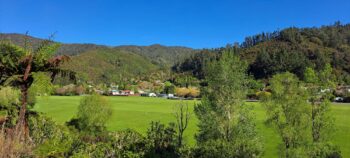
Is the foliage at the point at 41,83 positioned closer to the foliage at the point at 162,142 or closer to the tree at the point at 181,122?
the foliage at the point at 162,142

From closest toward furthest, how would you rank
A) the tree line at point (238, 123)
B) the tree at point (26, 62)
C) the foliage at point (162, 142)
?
the tree at point (26, 62), the tree line at point (238, 123), the foliage at point (162, 142)

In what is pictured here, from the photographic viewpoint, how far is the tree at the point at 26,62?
34.0 ft

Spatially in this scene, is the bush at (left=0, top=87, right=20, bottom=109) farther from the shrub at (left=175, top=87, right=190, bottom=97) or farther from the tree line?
the shrub at (left=175, top=87, right=190, bottom=97)

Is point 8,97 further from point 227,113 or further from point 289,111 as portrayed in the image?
point 289,111

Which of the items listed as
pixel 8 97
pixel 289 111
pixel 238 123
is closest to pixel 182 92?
pixel 289 111

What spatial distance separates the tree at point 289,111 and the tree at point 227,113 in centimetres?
226

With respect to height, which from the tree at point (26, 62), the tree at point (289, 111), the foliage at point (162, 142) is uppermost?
the tree at point (26, 62)

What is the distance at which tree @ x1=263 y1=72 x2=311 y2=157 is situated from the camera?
24758 mm

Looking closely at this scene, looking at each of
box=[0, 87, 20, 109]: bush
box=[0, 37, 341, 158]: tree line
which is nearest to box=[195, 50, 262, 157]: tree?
box=[0, 37, 341, 158]: tree line

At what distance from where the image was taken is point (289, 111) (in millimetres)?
25703

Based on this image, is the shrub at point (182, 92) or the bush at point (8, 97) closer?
the bush at point (8, 97)

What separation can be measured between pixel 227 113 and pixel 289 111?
17.4 ft

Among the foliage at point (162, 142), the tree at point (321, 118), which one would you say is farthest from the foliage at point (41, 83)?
the tree at point (321, 118)

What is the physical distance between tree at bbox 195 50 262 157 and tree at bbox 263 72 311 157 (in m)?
2.26
